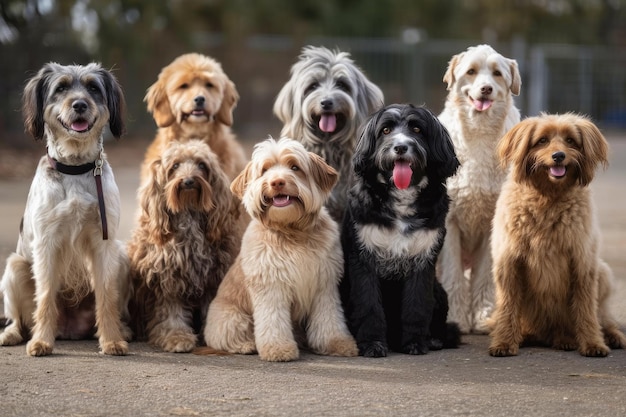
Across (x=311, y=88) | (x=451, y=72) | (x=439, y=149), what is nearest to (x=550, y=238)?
(x=439, y=149)

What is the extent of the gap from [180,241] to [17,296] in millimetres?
1048

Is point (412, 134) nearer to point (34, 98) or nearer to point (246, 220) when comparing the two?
point (246, 220)

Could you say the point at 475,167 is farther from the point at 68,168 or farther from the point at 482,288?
the point at 68,168

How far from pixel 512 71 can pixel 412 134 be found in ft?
4.29

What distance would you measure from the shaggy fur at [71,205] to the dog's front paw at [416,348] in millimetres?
1675

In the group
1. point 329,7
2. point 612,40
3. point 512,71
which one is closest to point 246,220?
point 512,71

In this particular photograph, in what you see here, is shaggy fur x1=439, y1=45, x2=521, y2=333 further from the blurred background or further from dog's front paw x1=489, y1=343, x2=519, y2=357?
the blurred background

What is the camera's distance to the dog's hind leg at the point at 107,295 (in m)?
5.84

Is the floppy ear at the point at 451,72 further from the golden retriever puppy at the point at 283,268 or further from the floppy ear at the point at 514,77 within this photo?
the golden retriever puppy at the point at 283,268

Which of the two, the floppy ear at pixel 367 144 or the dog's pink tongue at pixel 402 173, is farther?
the floppy ear at pixel 367 144

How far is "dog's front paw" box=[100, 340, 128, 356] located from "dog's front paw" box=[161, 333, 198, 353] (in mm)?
271

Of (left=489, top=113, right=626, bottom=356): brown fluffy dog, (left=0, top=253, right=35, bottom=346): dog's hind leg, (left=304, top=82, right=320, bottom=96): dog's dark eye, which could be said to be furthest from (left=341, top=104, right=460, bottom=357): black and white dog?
(left=0, top=253, right=35, bottom=346): dog's hind leg

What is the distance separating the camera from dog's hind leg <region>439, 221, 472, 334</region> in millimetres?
6633

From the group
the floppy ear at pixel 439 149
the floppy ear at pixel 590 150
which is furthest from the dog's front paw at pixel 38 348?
the floppy ear at pixel 590 150
